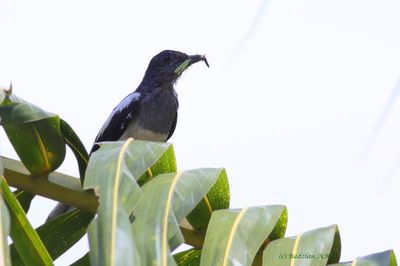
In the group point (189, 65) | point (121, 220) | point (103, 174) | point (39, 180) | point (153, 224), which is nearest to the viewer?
point (121, 220)

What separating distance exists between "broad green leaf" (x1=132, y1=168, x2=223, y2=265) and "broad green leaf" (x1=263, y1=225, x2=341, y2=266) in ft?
1.30

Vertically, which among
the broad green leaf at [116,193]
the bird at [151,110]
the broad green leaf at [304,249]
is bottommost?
the bird at [151,110]

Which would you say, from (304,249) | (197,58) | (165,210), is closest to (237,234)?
(304,249)

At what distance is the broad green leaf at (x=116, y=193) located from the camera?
1653 mm

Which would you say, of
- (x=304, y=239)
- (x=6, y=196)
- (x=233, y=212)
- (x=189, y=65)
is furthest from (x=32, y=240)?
(x=189, y=65)

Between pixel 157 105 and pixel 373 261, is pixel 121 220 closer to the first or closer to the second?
pixel 373 261

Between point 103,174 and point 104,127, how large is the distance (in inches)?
173

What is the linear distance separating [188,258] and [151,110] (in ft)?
10.9

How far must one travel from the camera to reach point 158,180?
8.18 feet

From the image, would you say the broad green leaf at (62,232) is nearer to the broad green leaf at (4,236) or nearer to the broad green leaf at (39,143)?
the broad green leaf at (39,143)

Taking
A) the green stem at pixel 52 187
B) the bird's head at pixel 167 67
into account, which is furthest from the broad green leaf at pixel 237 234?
the bird's head at pixel 167 67

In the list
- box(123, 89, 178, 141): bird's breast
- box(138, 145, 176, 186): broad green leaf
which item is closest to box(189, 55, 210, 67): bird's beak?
box(123, 89, 178, 141): bird's breast

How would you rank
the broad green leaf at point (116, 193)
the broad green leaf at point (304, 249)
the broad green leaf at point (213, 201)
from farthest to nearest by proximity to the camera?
the broad green leaf at point (213, 201) < the broad green leaf at point (304, 249) < the broad green leaf at point (116, 193)

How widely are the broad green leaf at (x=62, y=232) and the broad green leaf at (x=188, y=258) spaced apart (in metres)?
0.40
